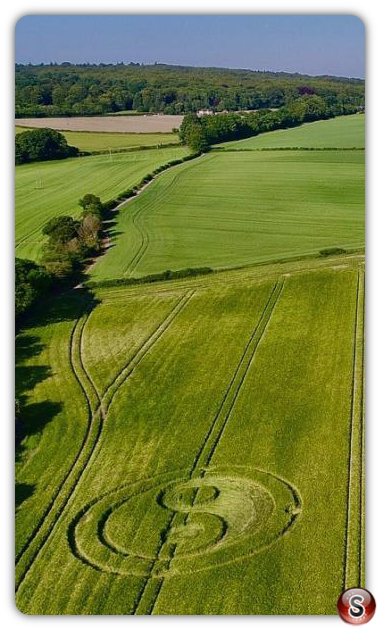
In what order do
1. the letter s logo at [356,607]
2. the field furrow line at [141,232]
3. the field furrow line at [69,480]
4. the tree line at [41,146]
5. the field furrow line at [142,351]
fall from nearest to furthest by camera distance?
1. the letter s logo at [356,607]
2. the field furrow line at [69,480]
3. the field furrow line at [142,351]
4. the field furrow line at [141,232]
5. the tree line at [41,146]

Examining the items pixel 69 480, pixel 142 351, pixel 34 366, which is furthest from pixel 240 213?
pixel 69 480

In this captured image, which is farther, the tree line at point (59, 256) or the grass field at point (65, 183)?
the grass field at point (65, 183)

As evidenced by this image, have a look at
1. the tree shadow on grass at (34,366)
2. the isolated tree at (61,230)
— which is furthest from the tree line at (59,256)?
the tree shadow on grass at (34,366)

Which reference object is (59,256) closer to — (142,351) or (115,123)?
(142,351)

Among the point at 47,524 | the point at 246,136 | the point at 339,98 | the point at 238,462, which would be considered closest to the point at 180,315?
the point at 238,462

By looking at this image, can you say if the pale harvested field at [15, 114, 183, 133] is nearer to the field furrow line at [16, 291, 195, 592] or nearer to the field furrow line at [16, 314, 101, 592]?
the field furrow line at [16, 291, 195, 592]

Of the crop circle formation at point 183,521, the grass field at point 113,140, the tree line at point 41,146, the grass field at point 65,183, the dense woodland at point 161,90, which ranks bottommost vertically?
the crop circle formation at point 183,521

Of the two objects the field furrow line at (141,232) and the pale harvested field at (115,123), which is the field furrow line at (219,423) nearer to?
the field furrow line at (141,232)
